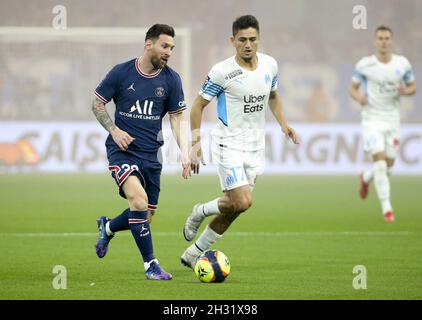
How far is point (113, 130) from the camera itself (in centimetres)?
1018

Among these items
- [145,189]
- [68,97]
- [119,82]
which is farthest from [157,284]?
[68,97]

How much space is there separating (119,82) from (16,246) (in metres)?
3.23

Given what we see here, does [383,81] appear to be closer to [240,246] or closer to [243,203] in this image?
[240,246]

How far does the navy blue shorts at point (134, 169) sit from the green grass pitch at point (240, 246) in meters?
0.86

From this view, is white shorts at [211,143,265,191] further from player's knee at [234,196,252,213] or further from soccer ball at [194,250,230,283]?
soccer ball at [194,250,230,283]

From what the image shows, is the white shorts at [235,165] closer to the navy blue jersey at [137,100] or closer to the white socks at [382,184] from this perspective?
the navy blue jersey at [137,100]

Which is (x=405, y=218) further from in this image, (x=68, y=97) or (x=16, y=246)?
(x=68, y=97)

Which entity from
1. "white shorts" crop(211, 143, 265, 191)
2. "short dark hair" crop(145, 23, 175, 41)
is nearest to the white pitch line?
"white shorts" crop(211, 143, 265, 191)

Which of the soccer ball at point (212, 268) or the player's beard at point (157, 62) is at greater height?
the player's beard at point (157, 62)

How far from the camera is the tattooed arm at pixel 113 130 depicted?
1007cm

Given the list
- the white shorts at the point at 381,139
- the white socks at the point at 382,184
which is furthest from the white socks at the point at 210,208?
the white shorts at the point at 381,139

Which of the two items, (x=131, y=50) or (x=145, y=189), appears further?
(x=131, y=50)

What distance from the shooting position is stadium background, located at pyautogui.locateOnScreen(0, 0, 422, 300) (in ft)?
33.5
